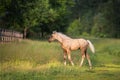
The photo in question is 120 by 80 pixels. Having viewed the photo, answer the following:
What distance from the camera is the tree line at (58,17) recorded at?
28.8 metres

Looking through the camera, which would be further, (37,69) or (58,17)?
(58,17)

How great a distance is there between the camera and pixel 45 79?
48.9 feet

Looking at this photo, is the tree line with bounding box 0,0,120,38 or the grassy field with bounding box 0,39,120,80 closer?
the grassy field with bounding box 0,39,120,80

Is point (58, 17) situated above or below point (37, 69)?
below

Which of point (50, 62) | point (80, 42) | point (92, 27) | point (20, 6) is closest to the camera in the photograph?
point (50, 62)

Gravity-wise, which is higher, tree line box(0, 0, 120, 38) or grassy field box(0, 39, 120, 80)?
grassy field box(0, 39, 120, 80)

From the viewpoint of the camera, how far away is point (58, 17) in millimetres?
68000

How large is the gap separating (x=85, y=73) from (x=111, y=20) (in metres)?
70.3

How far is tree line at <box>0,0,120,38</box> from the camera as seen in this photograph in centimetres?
2883

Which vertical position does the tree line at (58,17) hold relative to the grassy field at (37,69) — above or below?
below

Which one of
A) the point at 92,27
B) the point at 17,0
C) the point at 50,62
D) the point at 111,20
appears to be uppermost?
Answer: the point at 17,0

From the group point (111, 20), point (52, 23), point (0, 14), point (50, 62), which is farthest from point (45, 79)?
point (111, 20)

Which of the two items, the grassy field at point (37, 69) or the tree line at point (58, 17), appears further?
the tree line at point (58, 17)

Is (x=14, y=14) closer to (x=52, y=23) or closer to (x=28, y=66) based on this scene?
(x=28, y=66)
